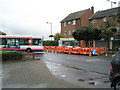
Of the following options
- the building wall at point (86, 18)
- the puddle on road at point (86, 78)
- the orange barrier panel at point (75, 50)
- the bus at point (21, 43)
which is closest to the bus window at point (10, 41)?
the bus at point (21, 43)

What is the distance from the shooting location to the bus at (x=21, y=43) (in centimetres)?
2353

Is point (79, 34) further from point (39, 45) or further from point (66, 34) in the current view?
point (66, 34)

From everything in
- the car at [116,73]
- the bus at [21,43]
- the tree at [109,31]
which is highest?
the tree at [109,31]

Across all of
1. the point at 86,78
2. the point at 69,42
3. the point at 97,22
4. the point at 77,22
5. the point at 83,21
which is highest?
the point at 83,21

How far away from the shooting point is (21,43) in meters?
24.0

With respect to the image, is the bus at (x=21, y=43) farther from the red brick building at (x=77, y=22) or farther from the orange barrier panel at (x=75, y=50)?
the red brick building at (x=77, y=22)

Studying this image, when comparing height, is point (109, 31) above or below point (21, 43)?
above

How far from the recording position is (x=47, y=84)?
6.42 metres

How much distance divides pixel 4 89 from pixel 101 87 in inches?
152

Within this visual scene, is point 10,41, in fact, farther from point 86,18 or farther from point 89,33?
point 86,18

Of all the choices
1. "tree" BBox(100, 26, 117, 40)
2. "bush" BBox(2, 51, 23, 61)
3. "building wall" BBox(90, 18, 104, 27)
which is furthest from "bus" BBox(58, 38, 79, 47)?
"bush" BBox(2, 51, 23, 61)

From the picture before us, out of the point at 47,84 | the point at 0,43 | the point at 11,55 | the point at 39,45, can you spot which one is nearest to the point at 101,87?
the point at 47,84

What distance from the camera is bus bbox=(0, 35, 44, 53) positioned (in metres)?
23.5

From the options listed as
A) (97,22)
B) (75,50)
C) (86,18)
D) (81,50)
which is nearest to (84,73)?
(81,50)
